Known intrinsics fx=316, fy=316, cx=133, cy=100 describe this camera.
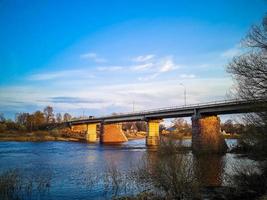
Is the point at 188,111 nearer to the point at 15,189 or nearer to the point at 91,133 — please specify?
the point at 15,189

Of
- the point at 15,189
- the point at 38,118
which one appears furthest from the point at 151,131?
the point at 38,118

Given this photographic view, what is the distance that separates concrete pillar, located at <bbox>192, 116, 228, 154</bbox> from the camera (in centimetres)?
6419

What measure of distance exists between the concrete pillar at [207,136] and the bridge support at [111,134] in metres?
61.5

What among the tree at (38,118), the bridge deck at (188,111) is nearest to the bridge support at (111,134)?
the bridge deck at (188,111)

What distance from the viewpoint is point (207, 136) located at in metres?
67.4

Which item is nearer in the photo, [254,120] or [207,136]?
[254,120]

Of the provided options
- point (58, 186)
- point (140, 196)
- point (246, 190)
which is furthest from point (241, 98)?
point (58, 186)

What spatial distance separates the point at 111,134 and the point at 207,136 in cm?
6797

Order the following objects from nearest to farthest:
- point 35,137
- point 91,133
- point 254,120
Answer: point 254,120 → point 35,137 → point 91,133

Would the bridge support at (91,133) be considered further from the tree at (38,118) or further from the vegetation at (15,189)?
the vegetation at (15,189)

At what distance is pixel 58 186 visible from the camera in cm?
2656

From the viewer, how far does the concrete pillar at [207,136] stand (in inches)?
2527

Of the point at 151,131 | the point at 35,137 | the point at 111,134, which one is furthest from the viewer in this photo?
the point at 111,134

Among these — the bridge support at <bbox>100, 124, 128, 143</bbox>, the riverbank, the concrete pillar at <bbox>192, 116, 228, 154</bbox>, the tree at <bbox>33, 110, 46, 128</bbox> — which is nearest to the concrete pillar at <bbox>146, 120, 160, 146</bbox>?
the concrete pillar at <bbox>192, 116, 228, 154</bbox>
